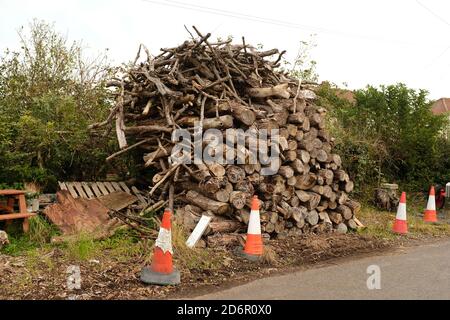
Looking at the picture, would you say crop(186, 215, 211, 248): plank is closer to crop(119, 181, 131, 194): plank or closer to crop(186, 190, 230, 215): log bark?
crop(186, 190, 230, 215): log bark

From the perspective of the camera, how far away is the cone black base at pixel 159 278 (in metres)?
5.21

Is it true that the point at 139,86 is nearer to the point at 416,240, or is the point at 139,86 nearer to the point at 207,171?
the point at 207,171

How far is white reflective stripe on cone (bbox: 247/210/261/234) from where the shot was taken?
665 cm

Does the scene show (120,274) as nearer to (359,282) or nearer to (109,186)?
(359,282)

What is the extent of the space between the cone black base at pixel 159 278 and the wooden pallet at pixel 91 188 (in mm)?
3345

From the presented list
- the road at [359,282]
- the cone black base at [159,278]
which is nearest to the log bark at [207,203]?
the road at [359,282]

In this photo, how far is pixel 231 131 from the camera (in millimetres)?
7562

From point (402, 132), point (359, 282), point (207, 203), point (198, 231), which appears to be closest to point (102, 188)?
point (207, 203)

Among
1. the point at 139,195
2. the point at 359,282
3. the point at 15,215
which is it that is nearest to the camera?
the point at 359,282

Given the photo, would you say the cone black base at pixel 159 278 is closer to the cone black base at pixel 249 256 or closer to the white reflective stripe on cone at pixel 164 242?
the white reflective stripe on cone at pixel 164 242

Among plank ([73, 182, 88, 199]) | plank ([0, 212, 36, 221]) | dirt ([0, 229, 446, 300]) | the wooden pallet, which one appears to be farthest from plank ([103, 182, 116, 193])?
dirt ([0, 229, 446, 300])

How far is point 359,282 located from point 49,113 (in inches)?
254

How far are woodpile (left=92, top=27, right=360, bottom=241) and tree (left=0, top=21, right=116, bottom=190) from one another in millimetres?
888
